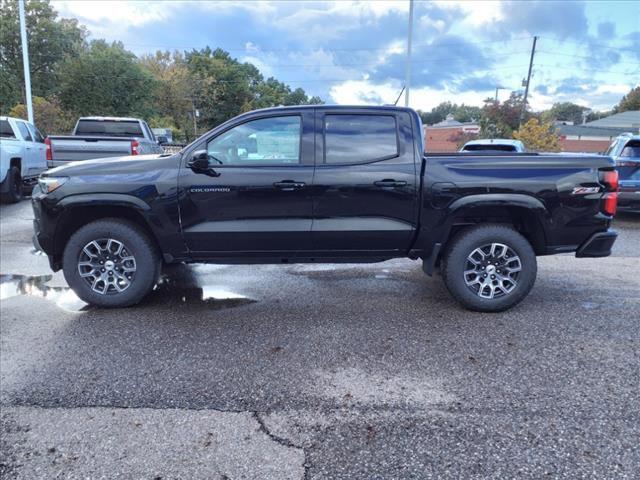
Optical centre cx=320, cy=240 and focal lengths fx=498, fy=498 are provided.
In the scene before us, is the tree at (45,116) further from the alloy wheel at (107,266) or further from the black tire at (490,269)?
the black tire at (490,269)

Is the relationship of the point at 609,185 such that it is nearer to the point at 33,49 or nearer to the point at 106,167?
the point at 106,167

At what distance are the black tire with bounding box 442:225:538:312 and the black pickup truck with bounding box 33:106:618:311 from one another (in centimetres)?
1

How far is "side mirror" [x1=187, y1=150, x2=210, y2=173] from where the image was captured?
462cm

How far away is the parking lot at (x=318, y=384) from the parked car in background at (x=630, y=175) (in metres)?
5.12

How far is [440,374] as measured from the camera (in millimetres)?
3648

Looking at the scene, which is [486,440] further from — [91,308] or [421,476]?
[91,308]

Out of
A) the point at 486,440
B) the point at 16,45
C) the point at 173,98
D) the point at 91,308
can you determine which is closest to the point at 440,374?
the point at 486,440

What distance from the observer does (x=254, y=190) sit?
4.73m

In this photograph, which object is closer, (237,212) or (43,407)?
(43,407)

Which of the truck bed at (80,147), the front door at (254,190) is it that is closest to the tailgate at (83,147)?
the truck bed at (80,147)

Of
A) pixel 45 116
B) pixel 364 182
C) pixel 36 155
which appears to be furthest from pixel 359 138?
pixel 45 116

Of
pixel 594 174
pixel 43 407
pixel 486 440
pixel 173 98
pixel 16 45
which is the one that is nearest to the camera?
pixel 486 440

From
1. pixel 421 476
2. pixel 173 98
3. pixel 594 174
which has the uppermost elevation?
pixel 173 98

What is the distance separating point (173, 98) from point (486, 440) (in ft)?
175
